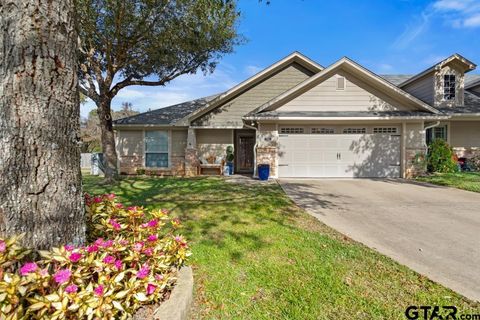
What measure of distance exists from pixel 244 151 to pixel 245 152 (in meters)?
0.09

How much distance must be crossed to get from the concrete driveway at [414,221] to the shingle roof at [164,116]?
28.5 feet

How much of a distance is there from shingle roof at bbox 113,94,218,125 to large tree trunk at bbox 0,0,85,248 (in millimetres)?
A: 12432

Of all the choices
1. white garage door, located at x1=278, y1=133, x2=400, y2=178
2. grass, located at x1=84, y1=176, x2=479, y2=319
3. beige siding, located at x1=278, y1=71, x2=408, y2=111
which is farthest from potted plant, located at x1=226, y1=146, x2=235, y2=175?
grass, located at x1=84, y1=176, x2=479, y2=319

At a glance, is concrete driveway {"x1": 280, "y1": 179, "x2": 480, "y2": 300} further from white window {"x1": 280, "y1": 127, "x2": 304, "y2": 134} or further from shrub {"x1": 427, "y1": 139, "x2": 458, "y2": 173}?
shrub {"x1": 427, "y1": 139, "x2": 458, "y2": 173}

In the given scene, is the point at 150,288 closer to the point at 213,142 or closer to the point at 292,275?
the point at 292,275

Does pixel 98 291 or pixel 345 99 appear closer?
pixel 98 291

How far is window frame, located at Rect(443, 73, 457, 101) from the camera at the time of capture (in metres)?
14.4

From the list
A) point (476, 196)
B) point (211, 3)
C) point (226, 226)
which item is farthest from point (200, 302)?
point (211, 3)

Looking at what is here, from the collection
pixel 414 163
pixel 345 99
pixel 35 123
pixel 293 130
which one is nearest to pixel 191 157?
pixel 293 130

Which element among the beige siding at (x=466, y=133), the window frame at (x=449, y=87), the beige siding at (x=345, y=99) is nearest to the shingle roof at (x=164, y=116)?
the beige siding at (x=345, y=99)

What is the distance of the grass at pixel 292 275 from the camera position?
2.74m

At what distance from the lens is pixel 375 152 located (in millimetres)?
12156

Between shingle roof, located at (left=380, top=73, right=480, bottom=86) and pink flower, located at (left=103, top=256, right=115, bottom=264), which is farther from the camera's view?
shingle roof, located at (left=380, top=73, right=480, bottom=86)

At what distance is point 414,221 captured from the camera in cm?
574
